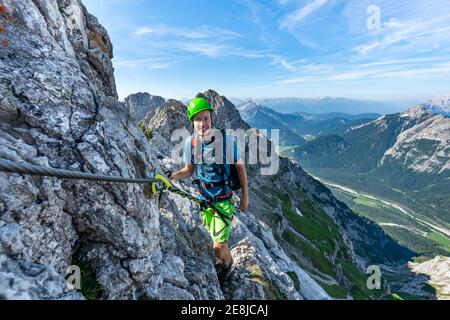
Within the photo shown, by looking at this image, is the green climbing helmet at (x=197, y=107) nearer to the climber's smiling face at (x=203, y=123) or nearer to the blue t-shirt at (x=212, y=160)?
the climber's smiling face at (x=203, y=123)

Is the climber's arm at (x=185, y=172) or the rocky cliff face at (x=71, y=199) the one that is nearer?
the rocky cliff face at (x=71, y=199)

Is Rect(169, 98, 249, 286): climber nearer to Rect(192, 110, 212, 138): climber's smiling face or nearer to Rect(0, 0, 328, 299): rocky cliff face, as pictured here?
Rect(192, 110, 212, 138): climber's smiling face

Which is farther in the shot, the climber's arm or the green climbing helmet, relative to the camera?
the climber's arm

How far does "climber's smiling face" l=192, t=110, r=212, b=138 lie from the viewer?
12.3m

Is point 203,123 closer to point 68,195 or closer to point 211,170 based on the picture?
point 211,170

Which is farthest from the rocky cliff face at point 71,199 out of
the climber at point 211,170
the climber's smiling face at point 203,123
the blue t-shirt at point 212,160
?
the climber's smiling face at point 203,123

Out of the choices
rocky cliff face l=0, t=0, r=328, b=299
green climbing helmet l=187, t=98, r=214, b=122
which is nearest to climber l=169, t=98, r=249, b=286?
green climbing helmet l=187, t=98, r=214, b=122

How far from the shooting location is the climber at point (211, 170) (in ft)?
40.7

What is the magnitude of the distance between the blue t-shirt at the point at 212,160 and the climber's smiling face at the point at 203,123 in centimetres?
39

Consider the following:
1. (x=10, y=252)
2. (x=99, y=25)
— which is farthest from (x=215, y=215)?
(x=99, y=25)

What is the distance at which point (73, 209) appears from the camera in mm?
10539

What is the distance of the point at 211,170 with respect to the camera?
1311 cm

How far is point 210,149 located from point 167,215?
8.48m
